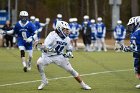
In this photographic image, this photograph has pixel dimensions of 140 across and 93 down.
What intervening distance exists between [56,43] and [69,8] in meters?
56.4

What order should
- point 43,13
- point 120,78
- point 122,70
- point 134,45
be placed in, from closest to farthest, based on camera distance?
point 134,45
point 120,78
point 122,70
point 43,13

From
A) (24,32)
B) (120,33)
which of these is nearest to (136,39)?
(24,32)

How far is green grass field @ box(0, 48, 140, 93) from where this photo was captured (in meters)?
17.7

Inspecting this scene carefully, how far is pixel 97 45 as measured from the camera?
4081 cm

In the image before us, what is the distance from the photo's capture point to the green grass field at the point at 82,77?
1766cm

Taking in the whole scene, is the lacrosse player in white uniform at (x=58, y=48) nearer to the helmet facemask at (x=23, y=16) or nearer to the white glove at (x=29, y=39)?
the helmet facemask at (x=23, y=16)

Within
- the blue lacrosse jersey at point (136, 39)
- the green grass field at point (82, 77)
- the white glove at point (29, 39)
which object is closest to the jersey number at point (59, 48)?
the green grass field at point (82, 77)

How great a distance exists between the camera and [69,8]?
241 feet

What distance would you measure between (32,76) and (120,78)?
121 inches

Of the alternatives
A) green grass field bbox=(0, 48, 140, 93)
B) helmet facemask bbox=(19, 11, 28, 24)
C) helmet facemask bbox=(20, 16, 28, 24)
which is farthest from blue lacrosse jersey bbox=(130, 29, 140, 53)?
helmet facemask bbox=(20, 16, 28, 24)

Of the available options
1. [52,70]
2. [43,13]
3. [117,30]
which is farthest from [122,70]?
[43,13]

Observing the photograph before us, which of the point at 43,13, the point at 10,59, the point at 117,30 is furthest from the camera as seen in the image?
the point at 43,13

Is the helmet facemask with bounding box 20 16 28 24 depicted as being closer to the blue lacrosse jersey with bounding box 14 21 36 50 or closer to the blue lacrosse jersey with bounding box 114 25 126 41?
the blue lacrosse jersey with bounding box 14 21 36 50

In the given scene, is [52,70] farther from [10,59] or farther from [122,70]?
[10,59]
